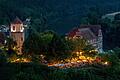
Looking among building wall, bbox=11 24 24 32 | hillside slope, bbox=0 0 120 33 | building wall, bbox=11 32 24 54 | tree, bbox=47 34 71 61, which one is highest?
hillside slope, bbox=0 0 120 33

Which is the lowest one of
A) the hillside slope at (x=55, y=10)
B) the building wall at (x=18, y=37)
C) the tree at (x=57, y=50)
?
the tree at (x=57, y=50)

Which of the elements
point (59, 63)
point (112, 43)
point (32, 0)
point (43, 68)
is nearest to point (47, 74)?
point (43, 68)

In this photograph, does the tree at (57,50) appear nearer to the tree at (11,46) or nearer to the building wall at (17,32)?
the tree at (11,46)

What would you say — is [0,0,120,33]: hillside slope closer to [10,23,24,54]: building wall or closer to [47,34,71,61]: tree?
[10,23,24,54]: building wall

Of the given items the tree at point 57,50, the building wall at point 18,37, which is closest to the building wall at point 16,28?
the building wall at point 18,37

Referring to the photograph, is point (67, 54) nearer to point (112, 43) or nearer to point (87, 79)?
point (87, 79)

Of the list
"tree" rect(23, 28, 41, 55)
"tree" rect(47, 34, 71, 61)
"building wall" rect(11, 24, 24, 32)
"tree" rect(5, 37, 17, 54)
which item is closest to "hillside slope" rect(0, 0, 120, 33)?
"building wall" rect(11, 24, 24, 32)

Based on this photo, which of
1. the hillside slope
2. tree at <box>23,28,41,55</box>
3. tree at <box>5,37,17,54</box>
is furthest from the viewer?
the hillside slope

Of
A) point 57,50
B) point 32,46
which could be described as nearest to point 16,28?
point 32,46

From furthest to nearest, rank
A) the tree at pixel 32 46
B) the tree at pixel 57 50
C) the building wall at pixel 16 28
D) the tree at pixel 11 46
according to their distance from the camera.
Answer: the building wall at pixel 16 28 < the tree at pixel 11 46 < the tree at pixel 32 46 < the tree at pixel 57 50

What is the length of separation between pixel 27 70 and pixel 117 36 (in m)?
23.0

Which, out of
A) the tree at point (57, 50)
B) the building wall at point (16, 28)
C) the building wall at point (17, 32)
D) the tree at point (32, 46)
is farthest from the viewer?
the building wall at point (16, 28)

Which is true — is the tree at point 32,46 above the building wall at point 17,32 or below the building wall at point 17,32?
below

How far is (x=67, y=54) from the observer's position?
23.7 m
